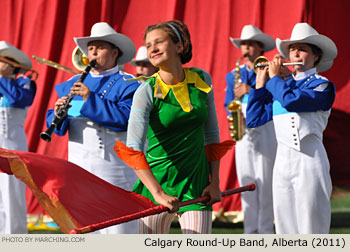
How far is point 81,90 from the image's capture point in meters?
4.05

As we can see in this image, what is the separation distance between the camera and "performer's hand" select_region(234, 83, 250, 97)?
6005 mm

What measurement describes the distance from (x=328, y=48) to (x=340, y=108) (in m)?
2.94

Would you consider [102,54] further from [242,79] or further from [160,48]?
[242,79]

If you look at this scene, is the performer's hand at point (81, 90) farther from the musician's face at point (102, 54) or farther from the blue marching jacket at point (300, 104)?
the blue marching jacket at point (300, 104)

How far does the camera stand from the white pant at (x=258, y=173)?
6.02 meters

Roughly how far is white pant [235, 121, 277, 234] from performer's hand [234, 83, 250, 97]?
1.13 ft

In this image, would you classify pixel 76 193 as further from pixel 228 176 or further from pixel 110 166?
pixel 228 176

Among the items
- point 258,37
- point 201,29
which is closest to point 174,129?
point 258,37

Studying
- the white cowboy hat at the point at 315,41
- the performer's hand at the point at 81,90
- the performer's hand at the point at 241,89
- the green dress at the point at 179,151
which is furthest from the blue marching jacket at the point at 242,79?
the green dress at the point at 179,151

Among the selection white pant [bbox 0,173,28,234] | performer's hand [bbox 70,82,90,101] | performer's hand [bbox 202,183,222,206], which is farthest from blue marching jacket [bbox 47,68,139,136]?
white pant [bbox 0,173,28,234]

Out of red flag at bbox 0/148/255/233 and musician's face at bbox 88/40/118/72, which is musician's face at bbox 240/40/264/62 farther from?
red flag at bbox 0/148/255/233

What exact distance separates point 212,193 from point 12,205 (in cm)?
346

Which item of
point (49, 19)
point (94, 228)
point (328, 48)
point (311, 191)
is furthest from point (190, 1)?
point (94, 228)

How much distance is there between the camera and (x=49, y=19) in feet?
25.2
